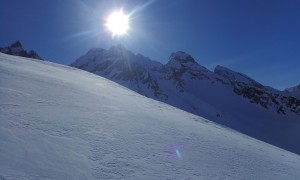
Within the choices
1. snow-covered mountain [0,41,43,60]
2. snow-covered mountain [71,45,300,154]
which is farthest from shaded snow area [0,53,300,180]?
snow-covered mountain [0,41,43,60]

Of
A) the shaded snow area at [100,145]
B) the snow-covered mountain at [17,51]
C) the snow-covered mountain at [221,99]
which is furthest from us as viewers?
the snow-covered mountain at [17,51]

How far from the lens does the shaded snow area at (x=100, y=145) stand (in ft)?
19.3

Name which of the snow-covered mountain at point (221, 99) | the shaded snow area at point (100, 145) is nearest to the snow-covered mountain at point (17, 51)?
the snow-covered mountain at point (221, 99)

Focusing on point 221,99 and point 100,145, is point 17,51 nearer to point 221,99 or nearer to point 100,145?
point 221,99

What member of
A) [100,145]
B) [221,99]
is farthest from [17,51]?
[100,145]

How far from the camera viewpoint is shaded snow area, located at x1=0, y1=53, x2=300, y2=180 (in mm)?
5883

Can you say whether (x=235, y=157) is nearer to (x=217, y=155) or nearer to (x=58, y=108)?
(x=217, y=155)

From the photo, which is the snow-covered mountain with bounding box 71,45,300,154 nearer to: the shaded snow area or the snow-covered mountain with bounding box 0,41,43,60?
the snow-covered mountain with bounding box 0,41,43,60

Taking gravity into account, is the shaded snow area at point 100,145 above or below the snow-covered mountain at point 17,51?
below

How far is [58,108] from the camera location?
961cm

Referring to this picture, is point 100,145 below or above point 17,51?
below

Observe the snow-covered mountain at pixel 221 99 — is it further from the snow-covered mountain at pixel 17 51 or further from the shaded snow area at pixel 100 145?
the shaded snow area at pixel 100 145

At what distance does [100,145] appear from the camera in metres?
7.39

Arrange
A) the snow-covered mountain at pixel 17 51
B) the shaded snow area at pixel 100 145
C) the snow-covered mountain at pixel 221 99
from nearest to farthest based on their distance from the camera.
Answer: the shaded snow area at pixel 100 145 < the snow-covered mountain at pixel 221 99 < the snow-covered mountain at pixel 17 51
